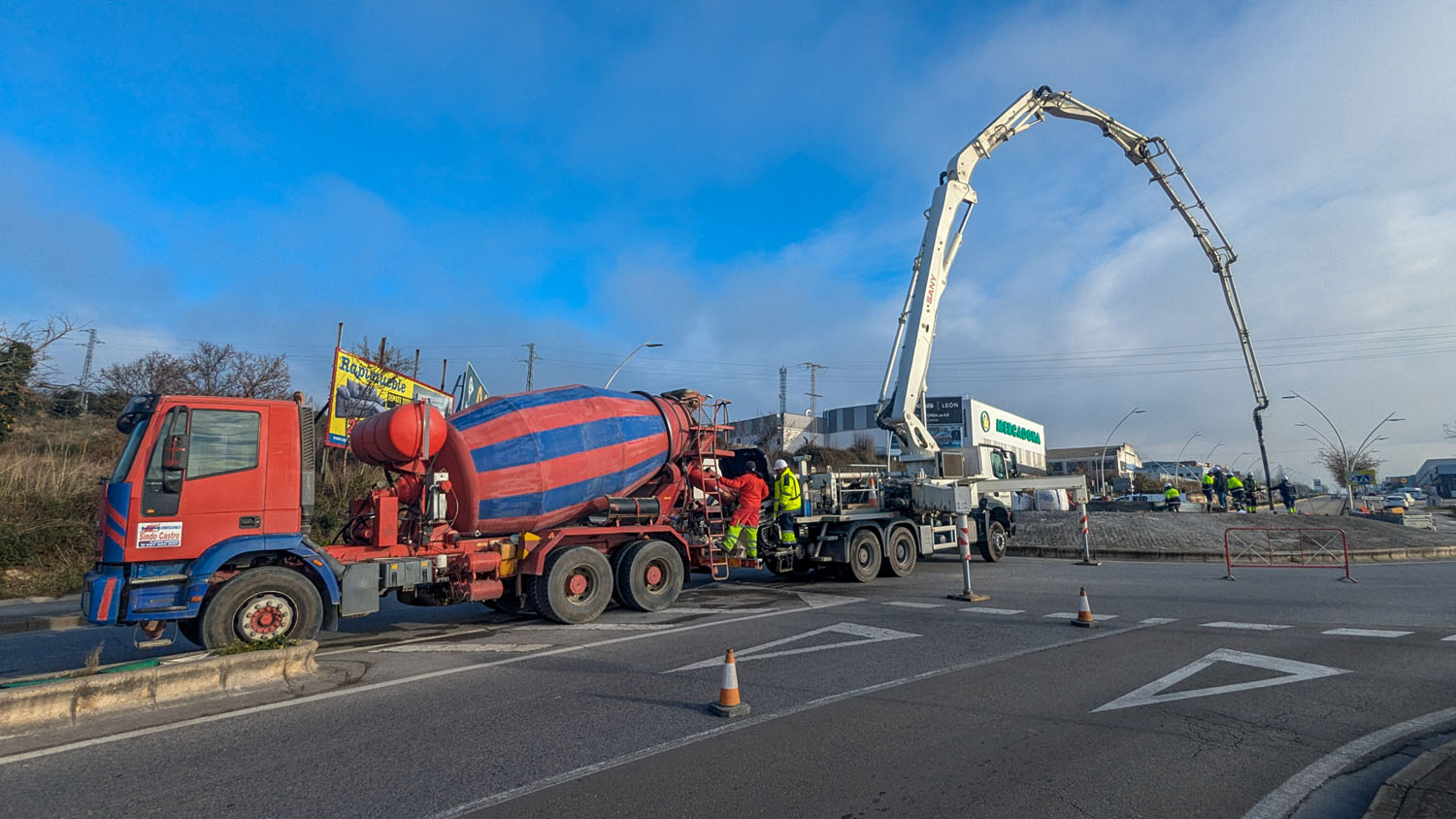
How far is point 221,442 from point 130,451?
74 cm

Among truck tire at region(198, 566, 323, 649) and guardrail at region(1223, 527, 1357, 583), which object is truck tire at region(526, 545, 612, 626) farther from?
guardrail at region(1223, 527, 1357, 583)

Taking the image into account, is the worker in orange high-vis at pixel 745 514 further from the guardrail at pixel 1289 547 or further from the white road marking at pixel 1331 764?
the guardrail at pixel 1289 547

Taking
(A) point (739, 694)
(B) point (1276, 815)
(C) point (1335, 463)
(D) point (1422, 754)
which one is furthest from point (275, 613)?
(C) point (1335, 463)

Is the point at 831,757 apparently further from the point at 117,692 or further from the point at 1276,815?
the point at 117,692

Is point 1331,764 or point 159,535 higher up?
point 159,535

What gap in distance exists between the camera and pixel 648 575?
10633 millimetres

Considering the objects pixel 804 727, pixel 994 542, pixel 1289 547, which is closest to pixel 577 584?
pixel 804 727

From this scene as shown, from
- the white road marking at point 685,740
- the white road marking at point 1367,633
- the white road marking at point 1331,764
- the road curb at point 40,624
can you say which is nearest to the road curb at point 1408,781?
the white road marking at point 1331,764

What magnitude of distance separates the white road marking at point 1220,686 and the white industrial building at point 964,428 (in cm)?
3995

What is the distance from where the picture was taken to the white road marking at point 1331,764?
386 cm

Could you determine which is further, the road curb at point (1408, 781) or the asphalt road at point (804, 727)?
the asphalt road at point (804, 727)

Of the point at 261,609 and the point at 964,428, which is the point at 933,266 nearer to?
the point at 261,609

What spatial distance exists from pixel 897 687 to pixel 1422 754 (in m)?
3.22

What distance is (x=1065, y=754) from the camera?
4594 mm
